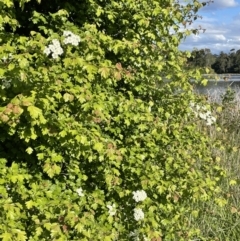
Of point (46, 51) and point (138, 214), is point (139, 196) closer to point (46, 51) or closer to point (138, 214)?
point (138, 214)

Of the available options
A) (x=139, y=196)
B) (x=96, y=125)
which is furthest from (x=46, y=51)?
(x=139, y=196)

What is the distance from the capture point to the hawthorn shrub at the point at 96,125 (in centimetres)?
305

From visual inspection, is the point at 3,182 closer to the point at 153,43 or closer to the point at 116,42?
the point at 116,42

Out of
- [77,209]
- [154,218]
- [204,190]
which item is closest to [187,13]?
[204,190]

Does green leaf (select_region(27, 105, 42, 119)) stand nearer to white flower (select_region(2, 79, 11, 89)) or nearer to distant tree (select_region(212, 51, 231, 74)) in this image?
white flower (select_region(2, 79, 11, 89))

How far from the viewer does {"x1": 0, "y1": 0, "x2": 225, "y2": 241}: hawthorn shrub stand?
3.05 meters

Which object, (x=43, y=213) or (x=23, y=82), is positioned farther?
(x=43, y=213)

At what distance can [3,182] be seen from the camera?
3189 millimetres

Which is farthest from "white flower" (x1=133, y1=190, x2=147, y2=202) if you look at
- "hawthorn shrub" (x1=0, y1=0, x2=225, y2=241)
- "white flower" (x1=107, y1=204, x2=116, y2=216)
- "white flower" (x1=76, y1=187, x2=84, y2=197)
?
"white flower" (x1=76, y1=187, x2=84, y2=197)

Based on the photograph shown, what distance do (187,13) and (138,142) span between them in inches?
61.7

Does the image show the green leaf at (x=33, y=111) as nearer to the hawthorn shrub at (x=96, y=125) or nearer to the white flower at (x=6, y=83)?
the hawthorn shrub at (x=96, y=125)

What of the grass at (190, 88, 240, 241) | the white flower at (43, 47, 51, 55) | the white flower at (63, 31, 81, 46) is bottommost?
the grass at (190, 88, 240, 241)

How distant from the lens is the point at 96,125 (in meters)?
3.43

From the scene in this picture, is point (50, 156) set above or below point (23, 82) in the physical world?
below
